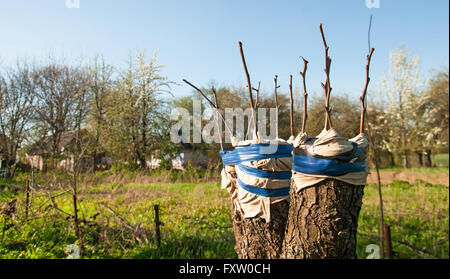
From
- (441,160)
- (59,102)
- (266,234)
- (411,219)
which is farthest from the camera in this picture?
(441,160)

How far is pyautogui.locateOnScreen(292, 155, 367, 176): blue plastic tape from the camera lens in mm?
935

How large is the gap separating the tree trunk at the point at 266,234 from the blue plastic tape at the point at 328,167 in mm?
372

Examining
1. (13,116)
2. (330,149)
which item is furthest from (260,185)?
(13,116)

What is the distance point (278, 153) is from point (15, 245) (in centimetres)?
204

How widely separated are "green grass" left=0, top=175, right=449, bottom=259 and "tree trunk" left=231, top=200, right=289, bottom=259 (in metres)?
1.01

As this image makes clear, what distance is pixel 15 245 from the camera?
1.79 meters

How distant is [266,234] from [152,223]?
183 centimetres

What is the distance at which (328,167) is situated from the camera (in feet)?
3.08

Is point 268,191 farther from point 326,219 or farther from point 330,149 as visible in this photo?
point 330,149

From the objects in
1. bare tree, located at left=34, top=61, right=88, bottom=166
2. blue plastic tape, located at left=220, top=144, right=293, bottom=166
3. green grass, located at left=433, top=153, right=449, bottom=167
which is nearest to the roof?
bare tree, located at left=34, top=61, right=88, bottom=166

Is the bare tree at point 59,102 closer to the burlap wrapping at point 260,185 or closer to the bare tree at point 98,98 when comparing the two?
the bare tree at point 98,98

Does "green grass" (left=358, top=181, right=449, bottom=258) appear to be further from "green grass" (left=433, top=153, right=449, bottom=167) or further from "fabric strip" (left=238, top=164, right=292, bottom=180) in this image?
"green grass" (left=433, top=153, right=449, bottom=167)

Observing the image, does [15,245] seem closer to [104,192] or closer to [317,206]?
[104,192]
